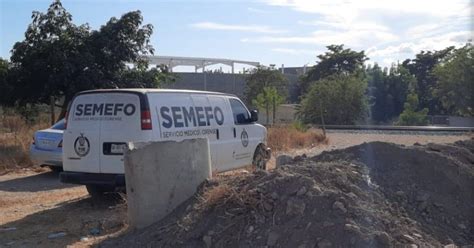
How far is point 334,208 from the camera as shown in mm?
5582

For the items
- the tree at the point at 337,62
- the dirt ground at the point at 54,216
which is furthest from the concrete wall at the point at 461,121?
the dirt ground at the point at 54,216

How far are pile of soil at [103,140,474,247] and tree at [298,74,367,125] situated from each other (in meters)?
Answer: 35.3

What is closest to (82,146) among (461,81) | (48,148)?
(48,148)

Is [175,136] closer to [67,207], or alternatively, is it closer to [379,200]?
[67,207]

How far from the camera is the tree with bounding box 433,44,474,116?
3431 centimetres

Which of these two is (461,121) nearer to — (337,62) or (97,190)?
(337,62)

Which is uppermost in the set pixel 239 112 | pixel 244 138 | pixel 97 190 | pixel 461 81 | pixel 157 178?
pixel 461 81

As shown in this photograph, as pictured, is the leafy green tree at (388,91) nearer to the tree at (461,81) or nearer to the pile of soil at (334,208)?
the tree at (461,81)

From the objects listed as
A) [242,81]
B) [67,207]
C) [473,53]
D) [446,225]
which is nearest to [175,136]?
[67,207]

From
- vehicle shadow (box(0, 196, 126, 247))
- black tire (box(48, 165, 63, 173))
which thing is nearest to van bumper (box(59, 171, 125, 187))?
vehicle shadow (box(0, 196, 126, 247))

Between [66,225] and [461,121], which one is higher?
[66,225]

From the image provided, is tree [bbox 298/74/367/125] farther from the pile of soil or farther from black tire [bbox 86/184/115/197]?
the pile of soil

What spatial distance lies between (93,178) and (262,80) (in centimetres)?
4589

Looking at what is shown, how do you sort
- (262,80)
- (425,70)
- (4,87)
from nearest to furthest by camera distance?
1. (4,87)
2. (262,80)
3. (425,70)
